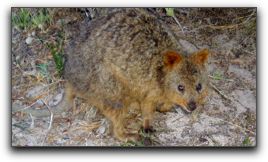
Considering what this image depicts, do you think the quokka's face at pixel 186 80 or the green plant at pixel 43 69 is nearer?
the quokka's face at pixel 186 80

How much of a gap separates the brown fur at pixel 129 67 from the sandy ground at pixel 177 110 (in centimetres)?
9

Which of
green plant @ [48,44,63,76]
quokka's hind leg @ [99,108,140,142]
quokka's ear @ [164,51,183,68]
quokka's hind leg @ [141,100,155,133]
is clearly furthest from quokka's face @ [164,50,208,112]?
green plant @ [48,44,63,76]

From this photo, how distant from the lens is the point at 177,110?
11.3 feet

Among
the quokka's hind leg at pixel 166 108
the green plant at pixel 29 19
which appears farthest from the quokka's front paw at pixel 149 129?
the green plant at pixel 29 19

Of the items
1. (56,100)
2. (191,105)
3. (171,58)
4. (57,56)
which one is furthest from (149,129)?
(57,56)

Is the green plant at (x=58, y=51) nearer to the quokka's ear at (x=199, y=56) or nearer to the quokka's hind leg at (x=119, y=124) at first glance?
the quokka's hind leg at (x=119, y=124)

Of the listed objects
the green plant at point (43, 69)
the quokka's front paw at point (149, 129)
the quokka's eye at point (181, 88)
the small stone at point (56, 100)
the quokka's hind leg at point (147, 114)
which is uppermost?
the green plant at point (43, 69)

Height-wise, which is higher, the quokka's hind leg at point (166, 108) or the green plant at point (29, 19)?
the green plant at point (29, 19)

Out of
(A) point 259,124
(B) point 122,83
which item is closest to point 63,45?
(B) point 122,83

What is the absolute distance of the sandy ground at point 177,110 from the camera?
3439 mm

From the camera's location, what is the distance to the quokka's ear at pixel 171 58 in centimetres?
331

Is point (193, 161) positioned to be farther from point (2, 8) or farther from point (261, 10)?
point (2, 8)

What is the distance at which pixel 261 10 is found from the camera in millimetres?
3457

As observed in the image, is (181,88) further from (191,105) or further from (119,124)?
(119,124)
